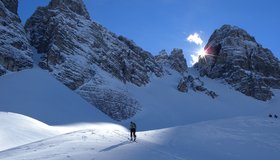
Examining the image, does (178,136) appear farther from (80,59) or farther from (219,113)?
(219,113)

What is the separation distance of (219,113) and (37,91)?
39944 millimetres

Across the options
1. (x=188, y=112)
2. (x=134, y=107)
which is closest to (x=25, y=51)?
(x=134, y=107)

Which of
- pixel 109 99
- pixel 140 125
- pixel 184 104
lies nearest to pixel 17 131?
pixel 140 125

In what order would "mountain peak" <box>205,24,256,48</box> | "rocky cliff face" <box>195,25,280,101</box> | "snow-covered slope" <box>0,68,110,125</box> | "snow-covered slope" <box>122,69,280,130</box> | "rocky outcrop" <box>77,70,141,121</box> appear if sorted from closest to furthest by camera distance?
"snow-covered slope" <box>0,68,110,125</box>
"rocky outcrop" <box>77,70,141,121</box>
"snow-covered slope" <box>122,69,280,130</box>
"rocky cliff face" <box>195,25,280,101</box>
"mountain peak" <box>205,24,256,48</box>

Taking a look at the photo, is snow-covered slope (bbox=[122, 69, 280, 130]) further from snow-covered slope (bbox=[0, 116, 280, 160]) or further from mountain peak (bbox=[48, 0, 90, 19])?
snow-covered slope (bbox=[0, 116, 280, 160])

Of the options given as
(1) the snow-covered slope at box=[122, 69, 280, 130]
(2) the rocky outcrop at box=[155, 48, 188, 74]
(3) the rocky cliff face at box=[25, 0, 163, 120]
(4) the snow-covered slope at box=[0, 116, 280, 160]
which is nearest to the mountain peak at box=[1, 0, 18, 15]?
(3) the rocky cliff face at box=[25, 0, 163, 120]

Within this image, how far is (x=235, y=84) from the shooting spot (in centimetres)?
10719

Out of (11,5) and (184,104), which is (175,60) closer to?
(184,104)

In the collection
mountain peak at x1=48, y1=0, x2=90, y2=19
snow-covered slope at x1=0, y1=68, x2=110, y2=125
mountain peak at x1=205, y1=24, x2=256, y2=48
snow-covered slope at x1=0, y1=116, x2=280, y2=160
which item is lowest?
snow-covered slope at x1=0, y1=116, x2=280, y2=160

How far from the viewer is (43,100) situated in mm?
54688

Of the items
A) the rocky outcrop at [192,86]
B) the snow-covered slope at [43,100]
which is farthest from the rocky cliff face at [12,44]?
the rocky outcrop at [192,86]

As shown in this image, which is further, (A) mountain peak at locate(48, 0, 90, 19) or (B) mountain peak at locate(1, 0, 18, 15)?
(A) mountain peak at locate(48, 0, 90, 19)

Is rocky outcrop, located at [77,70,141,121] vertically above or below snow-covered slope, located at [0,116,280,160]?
above

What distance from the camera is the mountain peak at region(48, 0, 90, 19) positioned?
283ft
